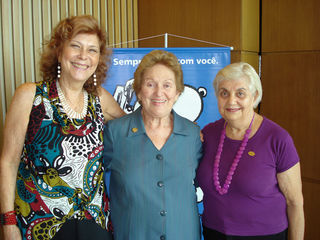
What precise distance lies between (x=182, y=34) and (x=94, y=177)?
3168 millimetres

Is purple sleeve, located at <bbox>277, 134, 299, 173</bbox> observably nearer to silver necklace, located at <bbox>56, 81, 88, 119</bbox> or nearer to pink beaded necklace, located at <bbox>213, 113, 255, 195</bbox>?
pink beaded necklace, located at <bbox>213, 113, 255, 195</bbox>

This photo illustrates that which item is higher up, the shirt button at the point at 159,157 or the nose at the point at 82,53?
the nose at the point at 82,53

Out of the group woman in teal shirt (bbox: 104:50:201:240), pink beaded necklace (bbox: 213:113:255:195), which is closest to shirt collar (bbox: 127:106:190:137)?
woman in teal shirt (bbox: 104:50:201:240)

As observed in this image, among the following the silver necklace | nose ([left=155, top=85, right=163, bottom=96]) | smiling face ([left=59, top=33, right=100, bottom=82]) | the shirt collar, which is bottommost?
the shirt collar

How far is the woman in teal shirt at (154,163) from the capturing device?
5.80ft

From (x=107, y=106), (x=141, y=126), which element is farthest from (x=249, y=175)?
(x=107, y=106)

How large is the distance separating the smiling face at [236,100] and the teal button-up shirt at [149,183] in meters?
0.28

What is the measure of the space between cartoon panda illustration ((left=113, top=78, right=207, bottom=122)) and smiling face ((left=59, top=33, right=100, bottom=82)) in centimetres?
132

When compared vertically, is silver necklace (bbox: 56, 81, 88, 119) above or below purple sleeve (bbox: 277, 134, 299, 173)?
above

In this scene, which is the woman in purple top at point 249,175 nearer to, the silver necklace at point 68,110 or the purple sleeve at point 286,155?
the purple sleeve at point 286,155

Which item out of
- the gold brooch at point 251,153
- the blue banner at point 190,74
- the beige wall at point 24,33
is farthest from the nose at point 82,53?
the beige wall at point 24,33

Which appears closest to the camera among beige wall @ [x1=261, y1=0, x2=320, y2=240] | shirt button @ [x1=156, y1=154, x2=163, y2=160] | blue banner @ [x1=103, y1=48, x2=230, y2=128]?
shirt button @ [x1=156, y1=154, x2=163, y2=160]

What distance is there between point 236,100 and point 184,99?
151 centimetres

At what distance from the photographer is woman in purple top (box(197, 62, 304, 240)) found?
172cm
